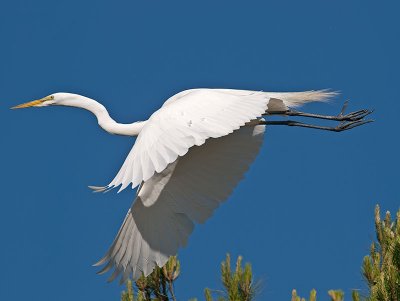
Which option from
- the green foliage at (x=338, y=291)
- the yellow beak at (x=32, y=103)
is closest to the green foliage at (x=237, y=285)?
the green foliage at (x=338, y=291)

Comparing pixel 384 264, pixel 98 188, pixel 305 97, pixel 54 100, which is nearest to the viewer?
pixel 98 188

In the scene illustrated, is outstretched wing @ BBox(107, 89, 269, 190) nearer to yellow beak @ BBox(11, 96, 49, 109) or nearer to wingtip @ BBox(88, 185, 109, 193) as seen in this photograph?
wingtip @ BBox(88, 185, 109, 193)

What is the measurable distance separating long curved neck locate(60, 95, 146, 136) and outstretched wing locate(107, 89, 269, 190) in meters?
1.02

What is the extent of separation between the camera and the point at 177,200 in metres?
9.97

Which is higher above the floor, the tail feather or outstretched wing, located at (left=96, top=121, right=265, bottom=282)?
the tail feather

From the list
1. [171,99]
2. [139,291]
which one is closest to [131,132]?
[171,99]

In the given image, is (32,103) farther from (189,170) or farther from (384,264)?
(384,264)

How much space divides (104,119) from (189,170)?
1.07 meters

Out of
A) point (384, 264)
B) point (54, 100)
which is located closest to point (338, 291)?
point (384, 264)

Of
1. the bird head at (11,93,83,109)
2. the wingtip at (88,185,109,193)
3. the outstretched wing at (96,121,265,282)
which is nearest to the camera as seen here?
the wingtip at (88,185,109,193)

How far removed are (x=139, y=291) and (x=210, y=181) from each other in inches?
45.2

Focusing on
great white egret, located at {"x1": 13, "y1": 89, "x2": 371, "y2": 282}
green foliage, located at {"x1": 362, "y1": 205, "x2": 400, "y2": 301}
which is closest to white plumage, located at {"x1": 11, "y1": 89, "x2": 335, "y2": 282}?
great white egret, located at {"x1": 13, "y1": 89, "x2": 371, "y2": 282}

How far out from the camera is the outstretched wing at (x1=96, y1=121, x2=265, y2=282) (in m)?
9.74

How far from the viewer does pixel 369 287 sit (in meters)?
9.19
